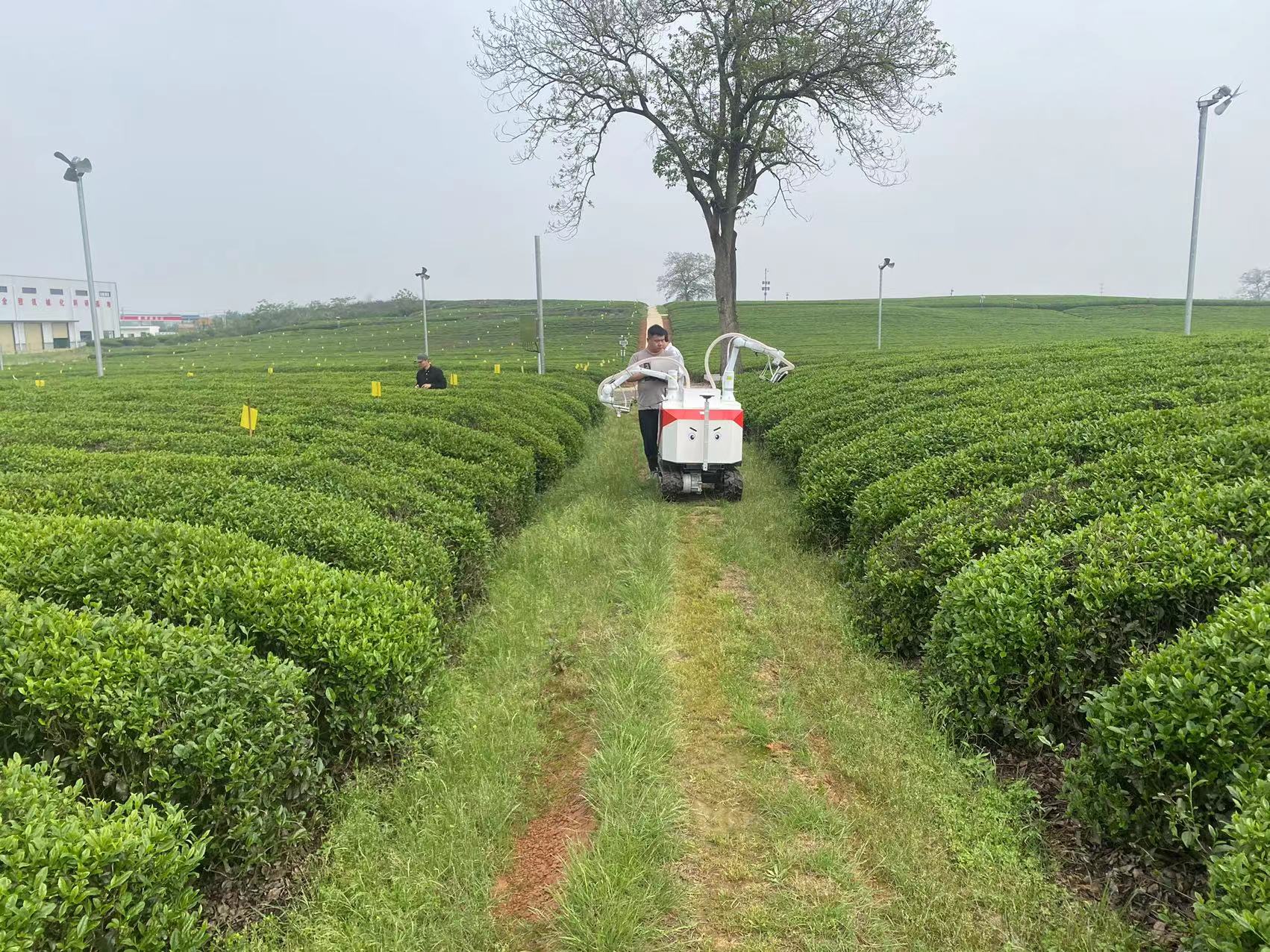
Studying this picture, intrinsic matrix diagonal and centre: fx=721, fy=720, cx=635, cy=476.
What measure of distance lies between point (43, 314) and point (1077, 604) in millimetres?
90977

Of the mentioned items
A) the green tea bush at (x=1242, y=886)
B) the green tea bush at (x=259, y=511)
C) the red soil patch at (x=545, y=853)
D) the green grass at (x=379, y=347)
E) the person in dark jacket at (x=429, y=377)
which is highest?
the green grass at (x=379, y=347)

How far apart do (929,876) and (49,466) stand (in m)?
7.20

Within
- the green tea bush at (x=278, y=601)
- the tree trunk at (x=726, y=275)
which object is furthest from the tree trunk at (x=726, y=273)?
the green tea bush at (x=278, y=601)

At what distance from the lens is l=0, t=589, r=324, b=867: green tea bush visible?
2398 millimetres

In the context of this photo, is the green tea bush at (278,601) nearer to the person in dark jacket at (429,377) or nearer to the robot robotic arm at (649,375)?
the robot robotic arm at (649,375)

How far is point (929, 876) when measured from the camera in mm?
2609

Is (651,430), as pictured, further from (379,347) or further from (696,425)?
(379,347)

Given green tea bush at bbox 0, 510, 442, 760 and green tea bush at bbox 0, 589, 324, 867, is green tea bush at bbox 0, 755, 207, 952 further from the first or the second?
green tea bush at bbox 0, 510, 442, 760

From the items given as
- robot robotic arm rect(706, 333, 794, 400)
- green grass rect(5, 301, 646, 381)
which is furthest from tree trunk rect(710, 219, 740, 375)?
robot robotic arm rect(706, 333, 794, 400)

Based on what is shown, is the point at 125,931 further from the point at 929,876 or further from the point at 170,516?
the point at 170,516

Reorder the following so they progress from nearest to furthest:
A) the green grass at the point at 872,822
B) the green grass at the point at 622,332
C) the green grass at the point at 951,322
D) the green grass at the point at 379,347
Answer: the green grass at the point at 872,822, the green grass at the point at 379,347, the green grass at the point at 622,332, the green grass at the point at 951,322

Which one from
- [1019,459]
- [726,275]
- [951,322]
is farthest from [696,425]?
[951,322]

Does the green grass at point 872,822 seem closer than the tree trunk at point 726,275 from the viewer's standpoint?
Yes

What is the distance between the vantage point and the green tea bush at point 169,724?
7.87 feet
